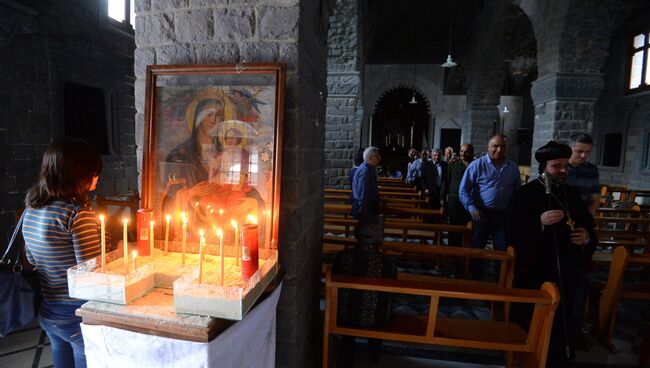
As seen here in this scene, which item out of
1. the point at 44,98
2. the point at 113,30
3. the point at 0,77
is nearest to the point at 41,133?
the point at 44,98

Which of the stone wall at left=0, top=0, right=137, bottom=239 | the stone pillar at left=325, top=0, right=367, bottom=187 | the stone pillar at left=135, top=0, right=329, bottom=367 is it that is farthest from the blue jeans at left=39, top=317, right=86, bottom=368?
the stone pillar at left=325, top=0, right=367, bottom=187

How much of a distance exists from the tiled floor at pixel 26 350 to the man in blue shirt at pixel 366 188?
3.34 meters

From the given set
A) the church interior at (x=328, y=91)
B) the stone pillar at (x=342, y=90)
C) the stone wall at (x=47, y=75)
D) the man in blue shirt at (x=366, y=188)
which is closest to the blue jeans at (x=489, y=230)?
the church interior at (x=328, y=91)

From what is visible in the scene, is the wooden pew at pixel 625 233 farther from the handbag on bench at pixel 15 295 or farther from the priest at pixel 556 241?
the handbag on bench at pixel 15 295

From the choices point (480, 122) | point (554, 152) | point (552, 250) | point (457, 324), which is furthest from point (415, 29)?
point (457, 324)

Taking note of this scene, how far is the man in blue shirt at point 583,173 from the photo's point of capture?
10.7ft

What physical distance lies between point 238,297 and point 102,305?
0.58 m

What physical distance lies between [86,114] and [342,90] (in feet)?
15.9

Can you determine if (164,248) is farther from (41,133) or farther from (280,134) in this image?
(41,133)

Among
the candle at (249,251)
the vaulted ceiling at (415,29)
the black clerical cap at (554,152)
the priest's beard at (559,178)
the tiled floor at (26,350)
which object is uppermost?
the vaulted ceiling at (415,29)

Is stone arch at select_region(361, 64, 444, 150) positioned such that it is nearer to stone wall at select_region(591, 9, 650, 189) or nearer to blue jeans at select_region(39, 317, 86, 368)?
stone wall at select_region(591, 9, 650, 189)

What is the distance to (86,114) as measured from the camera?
18.8 ft

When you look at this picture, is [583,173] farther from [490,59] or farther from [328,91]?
[490,59]

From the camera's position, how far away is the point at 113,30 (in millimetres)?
6184
